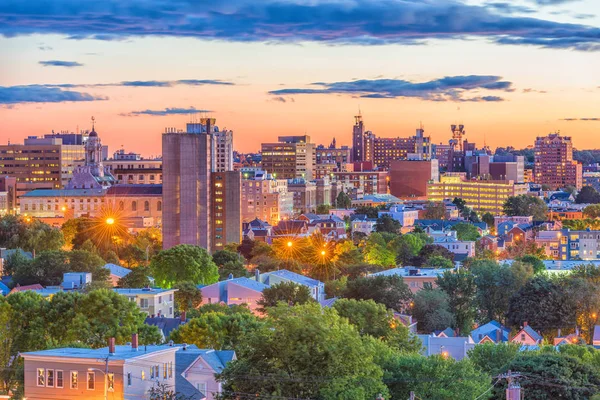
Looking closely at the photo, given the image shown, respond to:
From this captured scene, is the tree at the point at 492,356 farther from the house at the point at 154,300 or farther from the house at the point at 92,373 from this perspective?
the house at the point at 154,300

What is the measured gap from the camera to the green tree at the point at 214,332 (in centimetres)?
4138

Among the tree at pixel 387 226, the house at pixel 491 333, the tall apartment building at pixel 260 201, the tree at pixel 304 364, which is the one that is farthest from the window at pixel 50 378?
the tall apartment building at pixel 260 201

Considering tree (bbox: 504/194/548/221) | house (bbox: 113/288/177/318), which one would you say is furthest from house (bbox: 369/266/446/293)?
tree (bbox: 504/194/548/221)

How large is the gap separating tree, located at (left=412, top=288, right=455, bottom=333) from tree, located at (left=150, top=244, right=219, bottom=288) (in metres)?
15.9

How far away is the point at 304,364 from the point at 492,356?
11736 millimetres

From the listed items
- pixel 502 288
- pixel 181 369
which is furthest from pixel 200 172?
pixel 181 369

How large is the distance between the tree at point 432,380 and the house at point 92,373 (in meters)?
6.52

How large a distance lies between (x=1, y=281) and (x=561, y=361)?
41537 mm

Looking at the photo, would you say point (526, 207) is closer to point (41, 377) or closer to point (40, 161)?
point (40, 161)

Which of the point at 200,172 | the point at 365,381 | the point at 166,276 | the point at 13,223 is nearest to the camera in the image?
the point at 365,381

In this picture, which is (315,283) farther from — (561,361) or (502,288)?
(561,361)

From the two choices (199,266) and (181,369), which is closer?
(181,369)

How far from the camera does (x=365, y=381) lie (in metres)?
31.0

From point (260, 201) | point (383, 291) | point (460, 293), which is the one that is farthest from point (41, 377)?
point (260, 201)
